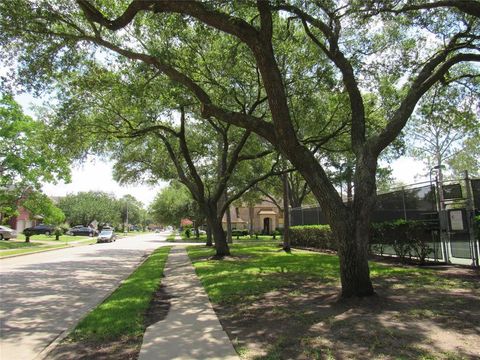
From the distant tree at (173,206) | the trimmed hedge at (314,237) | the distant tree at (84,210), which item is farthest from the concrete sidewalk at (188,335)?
the distant tree at (84,210)

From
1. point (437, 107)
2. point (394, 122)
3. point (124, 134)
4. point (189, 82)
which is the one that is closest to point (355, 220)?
point (394, 122)

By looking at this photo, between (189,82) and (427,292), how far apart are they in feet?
24.9

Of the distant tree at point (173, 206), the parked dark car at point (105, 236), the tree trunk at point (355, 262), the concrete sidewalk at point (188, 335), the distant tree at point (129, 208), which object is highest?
the distant tree at point (129, 208)

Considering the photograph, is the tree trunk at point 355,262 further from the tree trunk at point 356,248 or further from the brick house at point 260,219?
the brick house at point 260,219

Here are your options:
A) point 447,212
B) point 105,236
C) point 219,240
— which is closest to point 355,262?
point 447,212

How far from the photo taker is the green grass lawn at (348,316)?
5.62m

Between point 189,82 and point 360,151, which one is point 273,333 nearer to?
point 360,151

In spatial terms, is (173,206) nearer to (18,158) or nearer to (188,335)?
(18,158)

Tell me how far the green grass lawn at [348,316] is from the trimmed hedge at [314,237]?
11.0 meters

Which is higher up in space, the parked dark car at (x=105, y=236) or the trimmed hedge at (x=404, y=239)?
the parked dark car at (x=105, y=236)

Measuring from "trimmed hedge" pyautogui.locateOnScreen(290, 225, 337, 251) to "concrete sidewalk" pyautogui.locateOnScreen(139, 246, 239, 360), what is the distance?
45.9 ft

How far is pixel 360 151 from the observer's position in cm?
942

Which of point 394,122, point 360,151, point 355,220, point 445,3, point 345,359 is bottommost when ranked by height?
point 345,359

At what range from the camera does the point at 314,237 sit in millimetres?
26703
